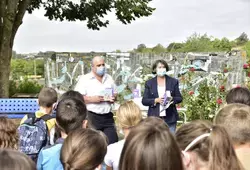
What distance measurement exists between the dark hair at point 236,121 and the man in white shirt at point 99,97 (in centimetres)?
311

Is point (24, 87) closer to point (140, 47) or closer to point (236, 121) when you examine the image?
point (140, 47)

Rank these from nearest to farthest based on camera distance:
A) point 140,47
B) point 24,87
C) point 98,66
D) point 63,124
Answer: point 63,124 → point 98,66 → point 24,87 → point 140,47

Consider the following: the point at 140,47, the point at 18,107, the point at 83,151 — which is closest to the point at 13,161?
the point at 83,151

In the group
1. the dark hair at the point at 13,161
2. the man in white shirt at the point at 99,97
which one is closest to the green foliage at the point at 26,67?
the man in white shirt at the point at 99,97

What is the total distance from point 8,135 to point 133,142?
1.73 meters

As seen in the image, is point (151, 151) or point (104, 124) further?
point (104, 124)

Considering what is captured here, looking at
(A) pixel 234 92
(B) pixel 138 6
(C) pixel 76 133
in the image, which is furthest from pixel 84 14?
(C) pixel 76 133

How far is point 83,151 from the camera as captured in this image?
2783 mm

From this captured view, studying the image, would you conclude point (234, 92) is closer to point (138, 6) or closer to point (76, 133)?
point (76, 133)

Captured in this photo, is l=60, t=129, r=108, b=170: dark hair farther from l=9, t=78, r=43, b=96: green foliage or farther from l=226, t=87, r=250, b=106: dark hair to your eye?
l=9, t=78, r=43, b=96: green foliage

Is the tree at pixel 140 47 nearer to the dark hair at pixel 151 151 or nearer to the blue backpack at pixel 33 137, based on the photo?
the blue backpack at pixel 33 137

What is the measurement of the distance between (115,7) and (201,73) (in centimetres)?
402

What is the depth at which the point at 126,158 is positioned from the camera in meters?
2.21

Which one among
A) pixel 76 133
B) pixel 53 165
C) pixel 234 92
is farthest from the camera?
pixel 234 92
